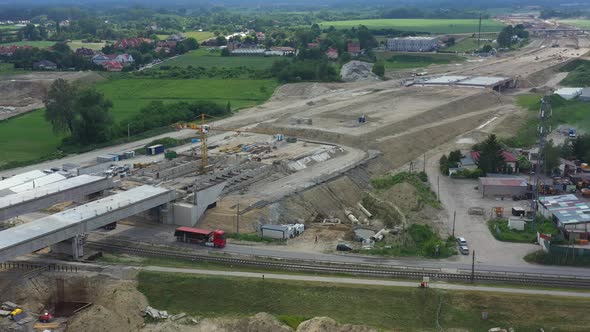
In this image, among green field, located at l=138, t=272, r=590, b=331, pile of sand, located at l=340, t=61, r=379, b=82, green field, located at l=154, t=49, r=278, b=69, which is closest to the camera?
green field, located at l=138, t=272, r=590, b=331

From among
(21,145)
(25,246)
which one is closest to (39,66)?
(21,145)

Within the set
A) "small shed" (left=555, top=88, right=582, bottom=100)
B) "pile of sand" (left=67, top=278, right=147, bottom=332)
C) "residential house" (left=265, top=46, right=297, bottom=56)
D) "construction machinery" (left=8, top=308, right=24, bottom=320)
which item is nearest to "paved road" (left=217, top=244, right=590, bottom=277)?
"pile of sand" (left=67, top=278, right=147, bottom=332)

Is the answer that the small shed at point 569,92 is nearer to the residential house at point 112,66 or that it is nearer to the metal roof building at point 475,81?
the metal roof building at point 475,81

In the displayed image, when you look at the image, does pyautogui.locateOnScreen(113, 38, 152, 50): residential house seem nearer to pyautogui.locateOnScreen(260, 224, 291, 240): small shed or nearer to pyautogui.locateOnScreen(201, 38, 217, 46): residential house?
pyautogui.locateOnScreen(201, 38, 217, 46): residential house

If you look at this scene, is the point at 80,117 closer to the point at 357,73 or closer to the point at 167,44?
the point at 357,73

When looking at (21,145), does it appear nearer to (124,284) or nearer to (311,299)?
(124,284)

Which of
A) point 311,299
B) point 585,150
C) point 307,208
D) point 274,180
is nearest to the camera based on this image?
point 311,299

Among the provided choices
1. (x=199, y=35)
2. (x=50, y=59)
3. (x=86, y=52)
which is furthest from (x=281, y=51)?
(x=199, y=35)
